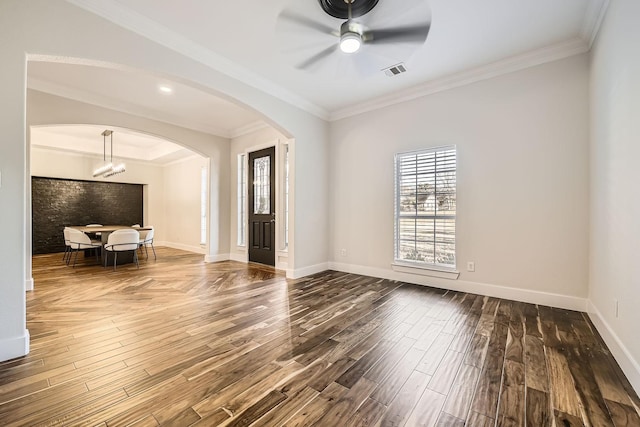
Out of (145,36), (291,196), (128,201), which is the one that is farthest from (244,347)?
(128,201)

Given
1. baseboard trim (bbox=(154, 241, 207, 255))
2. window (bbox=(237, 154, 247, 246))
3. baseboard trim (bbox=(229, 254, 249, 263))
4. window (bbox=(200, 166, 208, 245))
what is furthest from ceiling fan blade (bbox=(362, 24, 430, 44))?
window (bbox=(200, 166, 208, 245))

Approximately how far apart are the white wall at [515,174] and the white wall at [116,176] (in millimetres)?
8411

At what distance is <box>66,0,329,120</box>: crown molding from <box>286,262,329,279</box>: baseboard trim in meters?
2.86

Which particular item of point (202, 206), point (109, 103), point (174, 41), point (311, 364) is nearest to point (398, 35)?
point (174, 41)

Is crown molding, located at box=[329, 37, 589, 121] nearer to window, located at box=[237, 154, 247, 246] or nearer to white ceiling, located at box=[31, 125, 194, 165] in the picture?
window, located at box=[237, 154, 247, 246]

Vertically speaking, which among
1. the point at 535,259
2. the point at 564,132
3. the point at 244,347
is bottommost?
the point at 244,347

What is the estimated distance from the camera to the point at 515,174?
332cm

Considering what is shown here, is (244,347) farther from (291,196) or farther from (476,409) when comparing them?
(291,196)

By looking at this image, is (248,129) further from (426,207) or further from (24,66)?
(426,207)

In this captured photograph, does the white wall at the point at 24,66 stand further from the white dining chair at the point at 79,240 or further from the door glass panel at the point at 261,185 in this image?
the white dining chair at the point at 79,240

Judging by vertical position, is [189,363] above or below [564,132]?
below

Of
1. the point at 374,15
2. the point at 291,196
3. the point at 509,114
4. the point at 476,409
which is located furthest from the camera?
the point at 291,196

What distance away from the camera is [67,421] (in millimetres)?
1388

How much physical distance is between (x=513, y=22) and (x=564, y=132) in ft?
4.49
